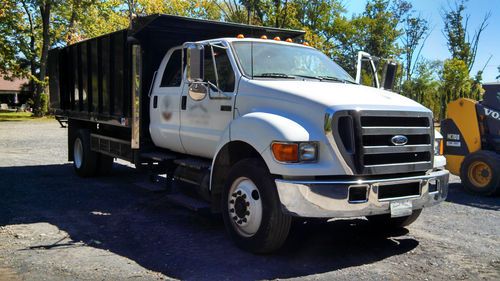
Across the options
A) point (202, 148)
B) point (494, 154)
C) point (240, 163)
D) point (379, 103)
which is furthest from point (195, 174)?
point (494, 154)

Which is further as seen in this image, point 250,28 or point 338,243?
point 250,28

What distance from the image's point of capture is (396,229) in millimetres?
6441

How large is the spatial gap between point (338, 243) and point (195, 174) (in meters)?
2.01

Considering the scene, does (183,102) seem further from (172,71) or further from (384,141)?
(384,141)

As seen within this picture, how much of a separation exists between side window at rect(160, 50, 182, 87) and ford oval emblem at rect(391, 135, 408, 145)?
3.44 meters

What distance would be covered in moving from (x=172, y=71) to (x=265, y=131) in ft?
9.79

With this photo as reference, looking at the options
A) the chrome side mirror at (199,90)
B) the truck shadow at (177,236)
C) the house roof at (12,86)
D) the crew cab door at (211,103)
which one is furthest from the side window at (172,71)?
the house roof at (12,86)

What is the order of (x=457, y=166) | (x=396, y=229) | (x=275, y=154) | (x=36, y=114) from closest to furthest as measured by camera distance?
(x=275, y=154) < (x=396, y=229) < (x=457, y=166) < (x=36, y=114)

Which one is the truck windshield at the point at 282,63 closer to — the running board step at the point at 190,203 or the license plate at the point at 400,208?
the running board step at the point at 190,203

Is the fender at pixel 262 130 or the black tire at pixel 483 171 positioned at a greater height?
the fender at pixel 262 130

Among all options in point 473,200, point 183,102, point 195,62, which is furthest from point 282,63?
point 473,200

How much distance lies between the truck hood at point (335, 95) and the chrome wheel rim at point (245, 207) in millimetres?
1031

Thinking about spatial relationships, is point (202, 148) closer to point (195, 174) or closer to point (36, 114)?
point (195, 174)

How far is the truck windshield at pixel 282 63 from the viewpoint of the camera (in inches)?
238
